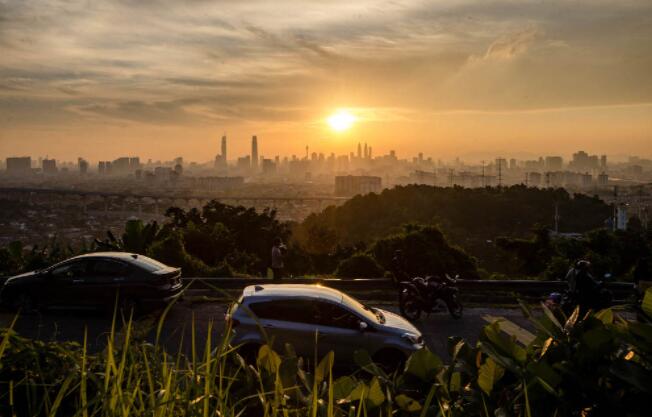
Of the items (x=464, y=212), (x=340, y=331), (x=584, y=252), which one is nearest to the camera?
(x=340, y=331)

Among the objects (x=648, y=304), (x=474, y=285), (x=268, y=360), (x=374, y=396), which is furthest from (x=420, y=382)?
(x=474, y=285)

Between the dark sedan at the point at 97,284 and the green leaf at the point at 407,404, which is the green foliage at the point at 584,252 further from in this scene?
the green leaf at the point at 407,404

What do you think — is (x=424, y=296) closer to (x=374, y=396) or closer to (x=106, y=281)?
(x=106, y=281)

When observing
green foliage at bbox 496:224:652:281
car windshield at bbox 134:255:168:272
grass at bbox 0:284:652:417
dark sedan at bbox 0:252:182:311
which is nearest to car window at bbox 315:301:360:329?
dark sedan at bbox 0:252:182:311

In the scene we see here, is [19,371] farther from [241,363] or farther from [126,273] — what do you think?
[126,273]

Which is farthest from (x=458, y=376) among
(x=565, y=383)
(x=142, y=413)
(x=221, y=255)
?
(x=221, y=255)

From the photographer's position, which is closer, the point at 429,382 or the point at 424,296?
the point at 429,382
